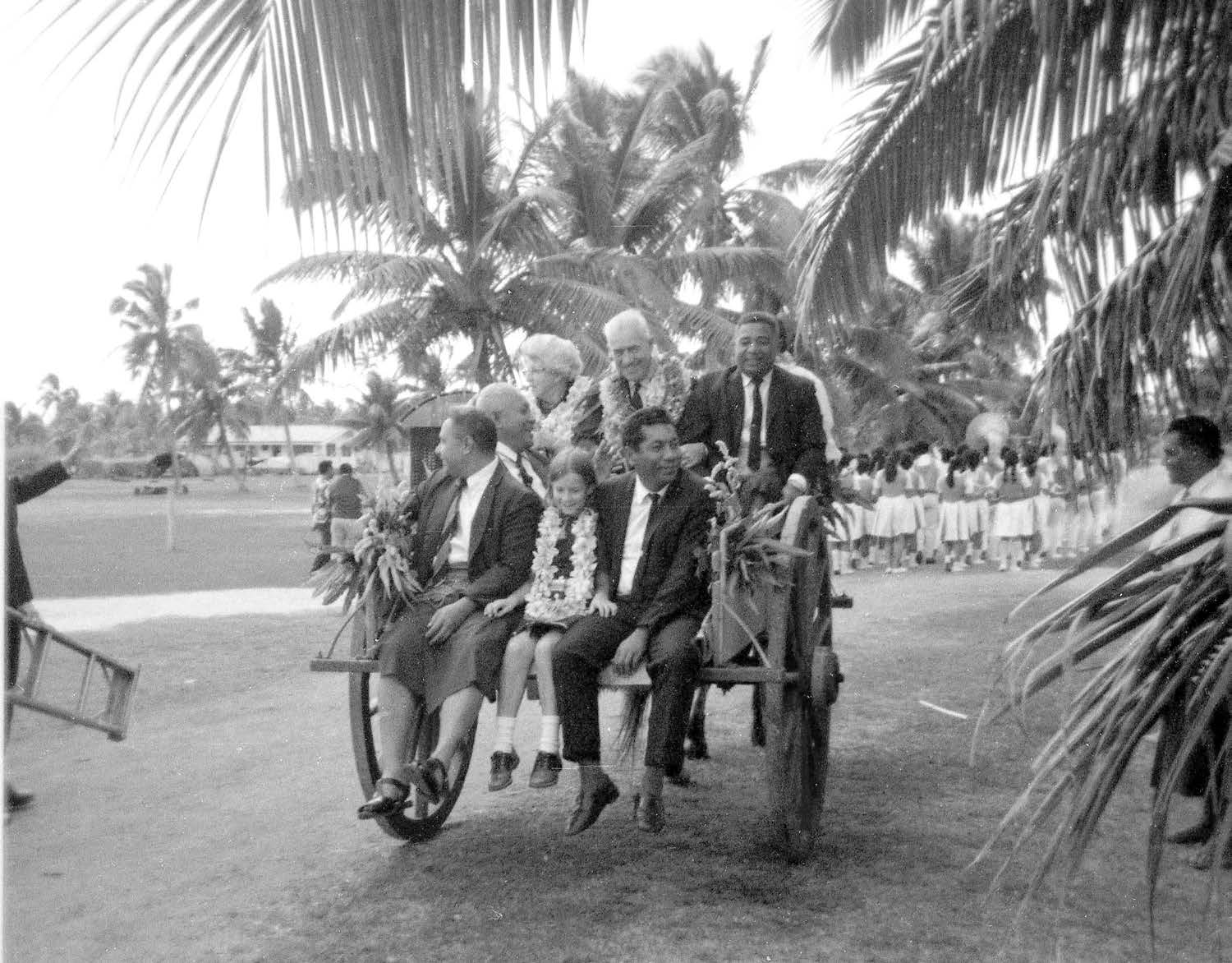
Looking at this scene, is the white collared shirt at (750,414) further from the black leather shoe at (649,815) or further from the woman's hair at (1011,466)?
the woman's hair at (1011,466)

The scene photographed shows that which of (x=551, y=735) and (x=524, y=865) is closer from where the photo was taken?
(x=551, y=735)

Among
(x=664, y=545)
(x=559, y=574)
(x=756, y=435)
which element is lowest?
(x=559, y=574)

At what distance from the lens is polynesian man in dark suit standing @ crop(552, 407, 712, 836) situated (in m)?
4.63

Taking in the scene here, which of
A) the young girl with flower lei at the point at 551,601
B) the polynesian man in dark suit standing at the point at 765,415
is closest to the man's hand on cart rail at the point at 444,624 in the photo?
the young girl with flower lei at the point at 551,601

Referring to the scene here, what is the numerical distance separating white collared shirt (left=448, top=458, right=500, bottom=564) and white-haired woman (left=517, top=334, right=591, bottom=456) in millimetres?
623

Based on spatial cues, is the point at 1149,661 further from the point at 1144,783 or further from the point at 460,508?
the point at 1144,783

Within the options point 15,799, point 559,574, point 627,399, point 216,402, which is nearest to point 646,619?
point 559,574

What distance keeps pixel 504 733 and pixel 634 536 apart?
94 centimetres

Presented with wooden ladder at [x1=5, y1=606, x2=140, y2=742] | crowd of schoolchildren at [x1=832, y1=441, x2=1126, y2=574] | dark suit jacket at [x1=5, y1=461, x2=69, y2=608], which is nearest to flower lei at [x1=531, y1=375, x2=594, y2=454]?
wooden ladder at [x1=5, y1=606, x2=140, y2=742]

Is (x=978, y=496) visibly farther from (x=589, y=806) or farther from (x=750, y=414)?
(x=589, y=806)

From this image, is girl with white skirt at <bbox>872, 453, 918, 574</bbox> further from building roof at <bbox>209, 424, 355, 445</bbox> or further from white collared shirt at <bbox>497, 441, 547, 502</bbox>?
building roof at <bbox>209, 424, 355, 445</bbox>

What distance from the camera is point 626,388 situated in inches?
234

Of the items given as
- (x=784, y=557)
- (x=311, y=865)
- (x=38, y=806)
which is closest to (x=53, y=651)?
(x=38, y=806)

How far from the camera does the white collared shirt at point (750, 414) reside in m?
5.95
